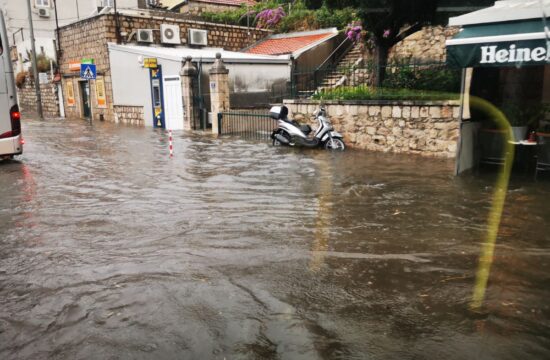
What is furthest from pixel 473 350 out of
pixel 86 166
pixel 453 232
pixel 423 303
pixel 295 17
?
pixel 295 17

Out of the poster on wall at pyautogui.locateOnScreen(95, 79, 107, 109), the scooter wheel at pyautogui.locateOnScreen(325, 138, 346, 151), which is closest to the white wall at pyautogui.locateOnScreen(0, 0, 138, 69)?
the poster on wall at pyautogui.locateOnScreen(95, 79, 107, 109)

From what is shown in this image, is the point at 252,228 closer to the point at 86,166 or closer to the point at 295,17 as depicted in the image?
the point at 86,166

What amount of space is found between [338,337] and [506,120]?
7.41 metres

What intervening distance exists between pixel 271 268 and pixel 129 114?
20703 mm

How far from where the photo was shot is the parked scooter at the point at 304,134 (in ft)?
42.1

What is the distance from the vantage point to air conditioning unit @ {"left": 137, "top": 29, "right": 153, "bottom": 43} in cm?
2375

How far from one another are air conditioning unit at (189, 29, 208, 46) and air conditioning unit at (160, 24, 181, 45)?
730mm

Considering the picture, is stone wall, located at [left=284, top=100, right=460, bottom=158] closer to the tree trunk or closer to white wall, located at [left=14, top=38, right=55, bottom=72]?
the tree trunk

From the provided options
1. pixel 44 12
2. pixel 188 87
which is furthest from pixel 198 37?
pixel 44 12

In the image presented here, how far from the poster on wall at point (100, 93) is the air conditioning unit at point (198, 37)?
5.35m

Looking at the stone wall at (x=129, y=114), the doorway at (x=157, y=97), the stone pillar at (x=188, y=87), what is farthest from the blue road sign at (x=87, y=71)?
the stone wall at (x=129, y=114)

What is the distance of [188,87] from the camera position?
62.1 feet

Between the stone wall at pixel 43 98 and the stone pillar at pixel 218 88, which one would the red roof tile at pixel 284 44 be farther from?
the stone wall at pixel 43 98

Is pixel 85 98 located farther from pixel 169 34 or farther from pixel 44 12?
pixel 44 12
